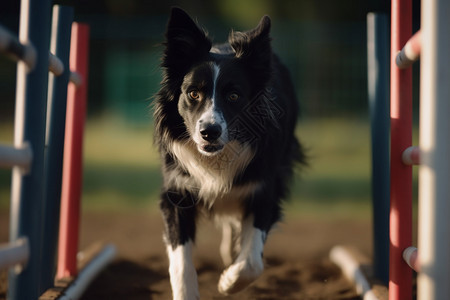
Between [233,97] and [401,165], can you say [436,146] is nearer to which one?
[401,165]

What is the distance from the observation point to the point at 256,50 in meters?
2.90

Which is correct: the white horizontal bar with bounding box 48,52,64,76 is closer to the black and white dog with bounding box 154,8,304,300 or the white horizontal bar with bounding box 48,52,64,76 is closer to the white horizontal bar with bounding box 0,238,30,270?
the black and white dog with bounding box 154,8,304,300

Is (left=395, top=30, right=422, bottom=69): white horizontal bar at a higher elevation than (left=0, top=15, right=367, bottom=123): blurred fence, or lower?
lower

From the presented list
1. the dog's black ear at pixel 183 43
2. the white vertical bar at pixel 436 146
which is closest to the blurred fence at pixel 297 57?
the dog's black ear at pixel 183 43

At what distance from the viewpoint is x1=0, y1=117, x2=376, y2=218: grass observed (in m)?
7.46

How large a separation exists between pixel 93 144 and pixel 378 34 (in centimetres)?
924

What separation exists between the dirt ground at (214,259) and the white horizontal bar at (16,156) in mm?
1408

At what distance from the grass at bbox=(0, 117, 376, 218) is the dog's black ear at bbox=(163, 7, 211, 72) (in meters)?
4.29

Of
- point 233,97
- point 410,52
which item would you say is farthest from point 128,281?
point 410,52

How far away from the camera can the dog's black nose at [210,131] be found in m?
2.53

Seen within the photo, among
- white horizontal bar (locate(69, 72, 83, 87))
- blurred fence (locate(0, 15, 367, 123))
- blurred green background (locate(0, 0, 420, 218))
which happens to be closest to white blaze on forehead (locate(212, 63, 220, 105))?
white horizontal bar (locate(69, 72, 83, 87))

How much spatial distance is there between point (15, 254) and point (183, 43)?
164 centimetres

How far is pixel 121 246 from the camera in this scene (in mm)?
4805

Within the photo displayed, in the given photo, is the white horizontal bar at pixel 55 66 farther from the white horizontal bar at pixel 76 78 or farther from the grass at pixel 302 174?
the grass at pixel 302 174
